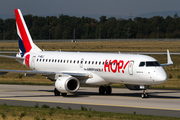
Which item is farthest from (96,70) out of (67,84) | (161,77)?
(161,77)

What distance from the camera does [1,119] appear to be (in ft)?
66.9

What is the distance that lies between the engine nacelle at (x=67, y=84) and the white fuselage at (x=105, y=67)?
47.1 inches

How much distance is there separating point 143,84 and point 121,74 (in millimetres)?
2151

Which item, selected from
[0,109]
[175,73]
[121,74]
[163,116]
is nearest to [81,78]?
[121,74]

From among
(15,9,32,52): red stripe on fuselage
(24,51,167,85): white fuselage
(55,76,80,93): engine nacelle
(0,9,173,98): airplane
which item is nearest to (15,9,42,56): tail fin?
(15,9,32,52): red stripe on fuselage

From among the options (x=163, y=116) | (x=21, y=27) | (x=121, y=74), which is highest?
(x=21, y=27)

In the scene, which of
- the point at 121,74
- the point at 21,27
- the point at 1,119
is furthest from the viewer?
the point at 21,27

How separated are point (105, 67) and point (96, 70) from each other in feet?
3.77

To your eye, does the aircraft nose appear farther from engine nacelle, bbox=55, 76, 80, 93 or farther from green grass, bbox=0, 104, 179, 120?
green grass, bbox=0, 104, 179, 120

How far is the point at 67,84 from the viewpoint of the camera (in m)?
32.5

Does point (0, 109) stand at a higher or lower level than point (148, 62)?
lower

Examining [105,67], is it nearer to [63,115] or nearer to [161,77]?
[161,77]

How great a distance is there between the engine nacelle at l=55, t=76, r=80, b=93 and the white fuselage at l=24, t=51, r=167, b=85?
120 centimetres

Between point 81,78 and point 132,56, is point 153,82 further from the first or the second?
point 81,78
